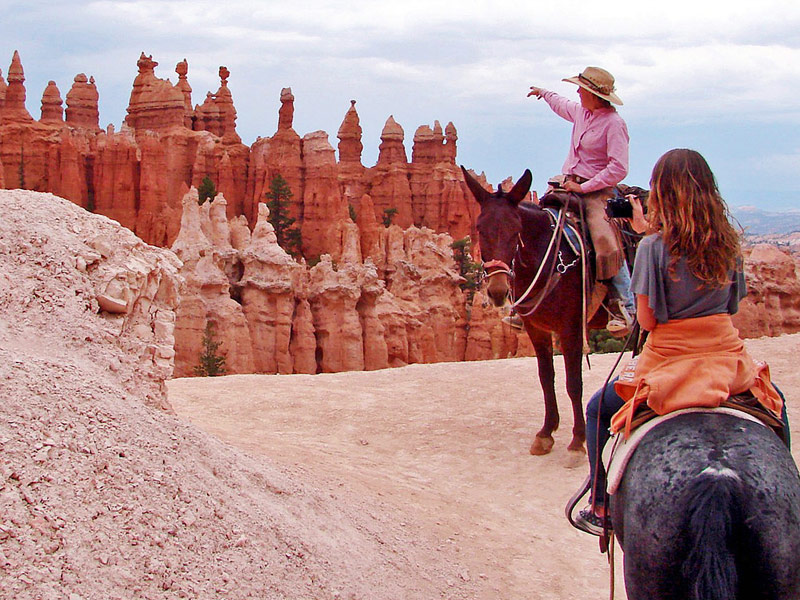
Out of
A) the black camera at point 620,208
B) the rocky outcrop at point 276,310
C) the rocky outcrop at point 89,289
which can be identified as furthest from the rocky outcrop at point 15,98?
the black camera at point 620,208

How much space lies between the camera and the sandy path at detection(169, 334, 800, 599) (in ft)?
19.3

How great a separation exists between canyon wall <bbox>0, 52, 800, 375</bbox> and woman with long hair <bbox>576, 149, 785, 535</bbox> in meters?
21.4

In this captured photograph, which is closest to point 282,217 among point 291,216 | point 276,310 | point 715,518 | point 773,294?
point 291,216

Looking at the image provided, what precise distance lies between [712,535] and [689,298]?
1044 millimetres

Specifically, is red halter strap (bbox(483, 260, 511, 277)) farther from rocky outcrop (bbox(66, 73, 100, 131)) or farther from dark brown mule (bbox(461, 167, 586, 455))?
rocky outcrop (bbox(66, 73, 100, 131))

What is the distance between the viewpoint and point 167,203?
55.2 m

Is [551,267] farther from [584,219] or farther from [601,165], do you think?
[601,165]

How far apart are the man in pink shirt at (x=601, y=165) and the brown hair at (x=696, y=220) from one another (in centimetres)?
413

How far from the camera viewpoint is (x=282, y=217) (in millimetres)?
55219

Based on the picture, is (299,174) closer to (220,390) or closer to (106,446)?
(220,390)

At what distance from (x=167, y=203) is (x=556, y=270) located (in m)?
50.9

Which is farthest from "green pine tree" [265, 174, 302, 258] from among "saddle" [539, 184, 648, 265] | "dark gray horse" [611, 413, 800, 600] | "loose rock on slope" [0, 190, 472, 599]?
"dark gray horse" [611, 413, 800, 600]

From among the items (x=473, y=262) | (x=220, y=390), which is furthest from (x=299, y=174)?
(x=220, y=390)

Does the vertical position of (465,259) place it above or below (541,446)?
above
